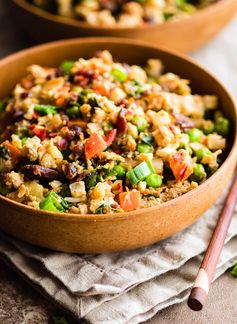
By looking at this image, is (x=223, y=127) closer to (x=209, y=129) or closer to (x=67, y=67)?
(x=209, y=129)

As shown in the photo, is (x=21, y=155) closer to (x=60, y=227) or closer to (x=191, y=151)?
(x=60, y=227)

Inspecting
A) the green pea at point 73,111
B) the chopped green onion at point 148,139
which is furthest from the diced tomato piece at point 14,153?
the chopped green onion at point 148,139

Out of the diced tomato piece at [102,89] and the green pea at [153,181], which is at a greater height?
the diced tomato piece at [102,89]

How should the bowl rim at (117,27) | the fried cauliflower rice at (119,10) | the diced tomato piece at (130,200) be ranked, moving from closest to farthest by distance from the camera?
the diced tomato piece at (130,200)
the bowl rim at (117,27)
the fried cauliflower rice at (119,10)

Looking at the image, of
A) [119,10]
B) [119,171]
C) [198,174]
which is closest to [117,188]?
[119,171]

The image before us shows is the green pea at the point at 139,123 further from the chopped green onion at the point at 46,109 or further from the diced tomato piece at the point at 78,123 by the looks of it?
the chopped green onion at the point at 46,109

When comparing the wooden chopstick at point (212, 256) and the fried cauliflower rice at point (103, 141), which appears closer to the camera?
the wooden chopstick at point (212, 256)
